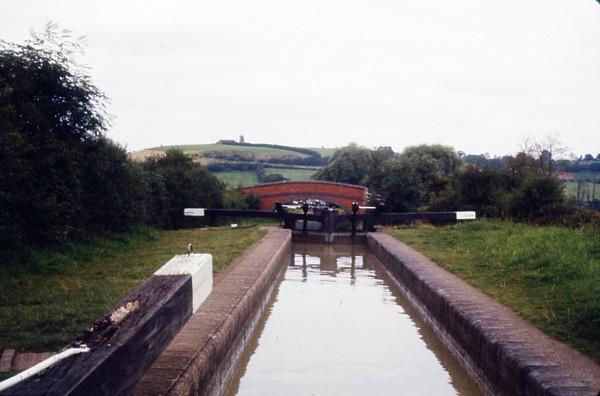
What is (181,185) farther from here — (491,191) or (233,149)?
(233,149)

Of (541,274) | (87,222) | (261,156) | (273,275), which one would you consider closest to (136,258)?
(273,275)

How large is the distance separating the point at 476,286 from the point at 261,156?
55487mm

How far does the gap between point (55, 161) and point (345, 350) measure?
6.54 meters

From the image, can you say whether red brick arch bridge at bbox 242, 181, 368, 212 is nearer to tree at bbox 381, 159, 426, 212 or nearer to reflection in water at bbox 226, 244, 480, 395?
tree at bbox 381, 159, 426, 212

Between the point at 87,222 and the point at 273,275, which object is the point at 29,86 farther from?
the point at 273,275

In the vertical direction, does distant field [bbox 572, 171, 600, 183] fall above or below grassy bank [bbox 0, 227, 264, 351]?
above

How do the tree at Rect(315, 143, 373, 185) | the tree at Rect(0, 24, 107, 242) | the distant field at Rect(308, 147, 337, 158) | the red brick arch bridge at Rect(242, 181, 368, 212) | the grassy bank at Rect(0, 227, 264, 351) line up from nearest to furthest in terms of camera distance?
the grassy bank at Rect(0, 227, 264, 351) → the tree at Rect(0, 24, 107, 242) → the red brick arch bridge at Rect(242, 181, 368, 212) → the tree at Rect(315, 143, 373, 185) → the distant field at Rect(308, 147, 337, 158)

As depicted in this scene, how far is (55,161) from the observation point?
1047 centimetres

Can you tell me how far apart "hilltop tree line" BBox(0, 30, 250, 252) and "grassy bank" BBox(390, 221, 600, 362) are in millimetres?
5851

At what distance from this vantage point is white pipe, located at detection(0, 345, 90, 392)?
1910mm

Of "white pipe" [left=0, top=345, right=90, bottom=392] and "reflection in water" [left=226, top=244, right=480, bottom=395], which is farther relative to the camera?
"reflection in water" [left=226, top=244, right=480, bottom=395]

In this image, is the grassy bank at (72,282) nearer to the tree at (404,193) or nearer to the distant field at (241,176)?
the tree at (404,193)

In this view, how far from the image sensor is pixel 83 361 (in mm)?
2361

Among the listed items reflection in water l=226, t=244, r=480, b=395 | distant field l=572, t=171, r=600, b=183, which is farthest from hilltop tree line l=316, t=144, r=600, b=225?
distant field l=572, t=171, r=600, b=183
